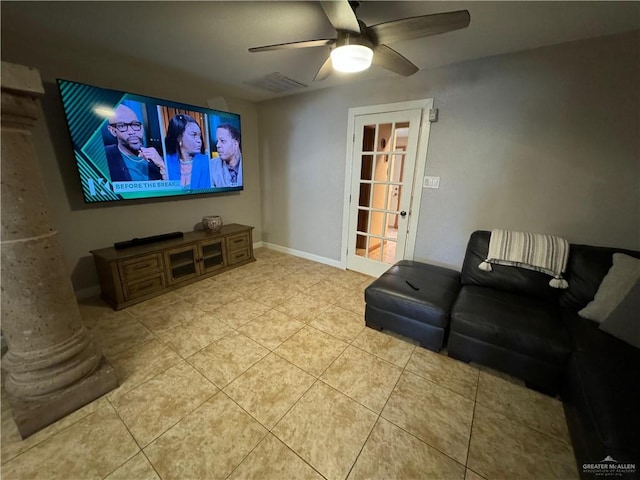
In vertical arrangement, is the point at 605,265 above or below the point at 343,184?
below

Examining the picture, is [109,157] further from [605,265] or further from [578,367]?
[605,265]

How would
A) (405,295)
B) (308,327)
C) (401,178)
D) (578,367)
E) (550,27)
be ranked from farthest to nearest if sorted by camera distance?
(401,178) → (308,327) → (405,295) → (550,27) → (578,367)

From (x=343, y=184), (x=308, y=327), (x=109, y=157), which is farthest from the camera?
(x=343, y=184)

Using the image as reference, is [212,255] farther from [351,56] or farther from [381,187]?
[351,56]

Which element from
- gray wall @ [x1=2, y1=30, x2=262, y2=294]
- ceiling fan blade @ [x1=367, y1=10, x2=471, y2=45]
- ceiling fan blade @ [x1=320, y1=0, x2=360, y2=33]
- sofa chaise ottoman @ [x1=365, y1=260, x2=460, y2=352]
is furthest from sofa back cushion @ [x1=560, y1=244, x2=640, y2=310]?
gray wall @ [x1=2, y1=30, x2=262, y2=294]

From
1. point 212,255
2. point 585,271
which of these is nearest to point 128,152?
point 212,255

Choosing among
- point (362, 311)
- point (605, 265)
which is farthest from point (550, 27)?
point (362, 311)

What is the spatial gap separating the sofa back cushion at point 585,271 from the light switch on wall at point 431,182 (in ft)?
3.97

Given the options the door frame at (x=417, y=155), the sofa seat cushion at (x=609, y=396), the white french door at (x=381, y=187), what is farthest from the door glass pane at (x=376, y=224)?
the sofa seat cushion at (x=609, y=396)

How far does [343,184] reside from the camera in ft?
10.7

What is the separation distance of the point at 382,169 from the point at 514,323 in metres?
1.98

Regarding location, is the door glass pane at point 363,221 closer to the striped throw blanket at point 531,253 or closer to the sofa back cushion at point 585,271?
the striped throw blanket at point 531,253

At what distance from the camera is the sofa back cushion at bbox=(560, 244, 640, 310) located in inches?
69.4

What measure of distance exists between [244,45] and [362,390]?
275cm
